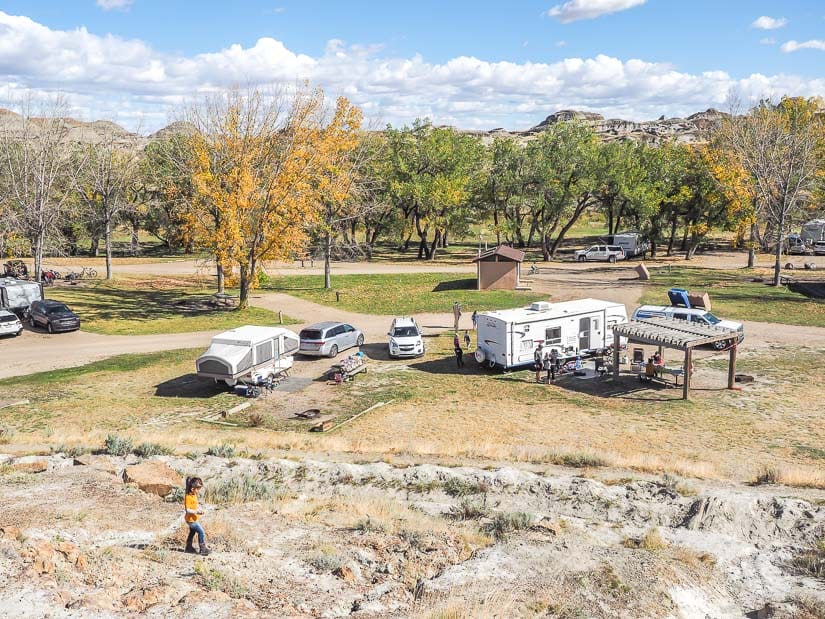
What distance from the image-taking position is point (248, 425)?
888 inches

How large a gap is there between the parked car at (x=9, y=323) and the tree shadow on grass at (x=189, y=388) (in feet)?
39.3

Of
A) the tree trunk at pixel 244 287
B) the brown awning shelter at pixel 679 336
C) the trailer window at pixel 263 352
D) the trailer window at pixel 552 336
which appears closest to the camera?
the brown awning shelter at pixel 679 336

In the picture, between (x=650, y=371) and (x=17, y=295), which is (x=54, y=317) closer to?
(x=17, y=295)

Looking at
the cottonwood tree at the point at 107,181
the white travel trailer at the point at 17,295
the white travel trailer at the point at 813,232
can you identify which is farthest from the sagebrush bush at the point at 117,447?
the white travel trailer at the point at 813,232

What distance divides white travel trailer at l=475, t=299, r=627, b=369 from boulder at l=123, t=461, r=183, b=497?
14790 millimetres

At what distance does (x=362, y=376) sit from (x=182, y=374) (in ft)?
24.6

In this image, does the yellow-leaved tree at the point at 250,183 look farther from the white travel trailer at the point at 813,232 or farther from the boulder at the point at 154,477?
the white travel trailer at the point at 813,232

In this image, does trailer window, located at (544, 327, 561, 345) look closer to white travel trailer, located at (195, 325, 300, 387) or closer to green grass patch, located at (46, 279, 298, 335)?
white travel trailer, located at (195, 325, 300, 387)

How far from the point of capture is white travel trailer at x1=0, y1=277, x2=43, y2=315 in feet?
123

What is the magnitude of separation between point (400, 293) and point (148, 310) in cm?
1582

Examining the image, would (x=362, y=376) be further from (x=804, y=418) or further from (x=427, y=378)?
(x=804, y=418)

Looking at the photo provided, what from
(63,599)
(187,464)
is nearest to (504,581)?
(63,599)

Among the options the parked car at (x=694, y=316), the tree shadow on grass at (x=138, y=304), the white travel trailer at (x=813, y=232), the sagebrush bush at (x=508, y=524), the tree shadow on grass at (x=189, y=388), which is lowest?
the tree shadow on grass at (x=189, y=388)

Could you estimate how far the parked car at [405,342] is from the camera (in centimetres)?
3036
